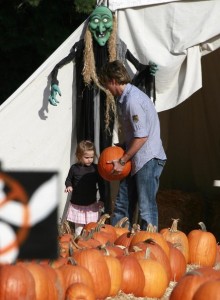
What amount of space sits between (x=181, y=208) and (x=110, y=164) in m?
2.93

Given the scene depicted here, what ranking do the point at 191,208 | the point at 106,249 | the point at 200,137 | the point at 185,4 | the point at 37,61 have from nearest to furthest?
the point at 106,249 < the point at 185,4 < the point at 191,208 < the point at 200,137 < the point at 37,61

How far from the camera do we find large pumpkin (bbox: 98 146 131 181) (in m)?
6.79

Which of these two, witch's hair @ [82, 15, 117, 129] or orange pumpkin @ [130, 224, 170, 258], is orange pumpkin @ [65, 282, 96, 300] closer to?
orange pumpkin @ [130, 224, 170, 258]

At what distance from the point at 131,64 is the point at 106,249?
2698 millimetres

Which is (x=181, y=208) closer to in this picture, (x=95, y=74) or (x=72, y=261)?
(x=95, y=74)

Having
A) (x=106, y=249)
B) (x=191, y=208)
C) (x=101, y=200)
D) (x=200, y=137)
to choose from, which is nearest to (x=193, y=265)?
(x=106, y=249)

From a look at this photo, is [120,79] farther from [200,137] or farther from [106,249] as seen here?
[200,137]

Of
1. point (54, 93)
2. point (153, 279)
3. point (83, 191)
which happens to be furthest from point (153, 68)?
point (153, 279)

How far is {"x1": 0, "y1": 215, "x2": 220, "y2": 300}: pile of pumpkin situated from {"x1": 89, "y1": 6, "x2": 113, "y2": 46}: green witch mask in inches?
70.2

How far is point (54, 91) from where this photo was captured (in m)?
7.30

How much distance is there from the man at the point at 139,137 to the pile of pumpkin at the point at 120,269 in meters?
0.44

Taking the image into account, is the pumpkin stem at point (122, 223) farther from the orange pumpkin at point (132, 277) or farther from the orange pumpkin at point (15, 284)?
the orange pumpkin at point (15, 284)

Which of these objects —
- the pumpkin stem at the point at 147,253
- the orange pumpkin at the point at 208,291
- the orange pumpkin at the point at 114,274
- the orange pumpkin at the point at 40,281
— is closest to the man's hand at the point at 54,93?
the pumpkin stem at the point at 147,253

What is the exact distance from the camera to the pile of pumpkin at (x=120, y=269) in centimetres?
436
